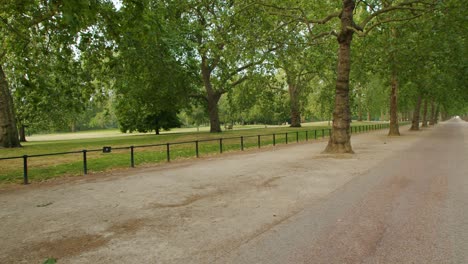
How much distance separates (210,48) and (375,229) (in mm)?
14340

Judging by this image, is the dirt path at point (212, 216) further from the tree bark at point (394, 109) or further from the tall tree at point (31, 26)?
the tree bark at point (394, 109)

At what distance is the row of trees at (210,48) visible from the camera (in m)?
9.49

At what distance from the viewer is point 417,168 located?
10.6 m

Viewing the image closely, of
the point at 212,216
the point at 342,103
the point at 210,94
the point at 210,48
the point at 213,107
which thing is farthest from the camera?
the point at 213,107

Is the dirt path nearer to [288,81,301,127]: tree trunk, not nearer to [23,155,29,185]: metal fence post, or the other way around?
[23,155,29,185]: metal fence post

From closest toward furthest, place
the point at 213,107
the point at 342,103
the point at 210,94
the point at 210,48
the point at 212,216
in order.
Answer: the point at 212,216 → the point at 342,103 → the point at 210,48 → the point at 210,94 → the point at 213,107

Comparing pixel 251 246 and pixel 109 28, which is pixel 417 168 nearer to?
pixel 251 246

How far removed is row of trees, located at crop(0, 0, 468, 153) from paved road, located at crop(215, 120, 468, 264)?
4.58 meters

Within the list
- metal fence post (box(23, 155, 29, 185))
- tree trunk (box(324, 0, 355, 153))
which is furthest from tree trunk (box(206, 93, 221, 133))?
metal fence post (box(23, 155, 29, 185))

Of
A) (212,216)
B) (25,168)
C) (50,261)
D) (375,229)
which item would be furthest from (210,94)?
(50,261)

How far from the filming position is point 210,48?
17.4m

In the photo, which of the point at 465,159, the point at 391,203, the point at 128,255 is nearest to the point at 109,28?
the point at 128,255

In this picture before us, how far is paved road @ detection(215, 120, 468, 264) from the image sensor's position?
404 cm

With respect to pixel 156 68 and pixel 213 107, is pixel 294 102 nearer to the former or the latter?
pixel 213 107
